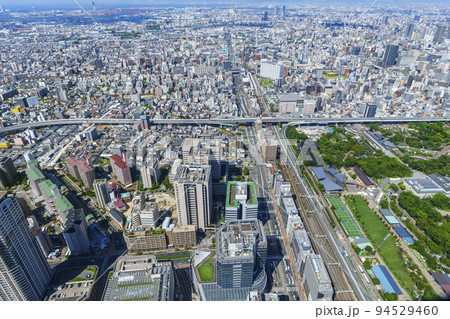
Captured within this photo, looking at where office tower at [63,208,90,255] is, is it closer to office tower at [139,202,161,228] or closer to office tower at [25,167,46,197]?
office tower at [139,202,161,228]

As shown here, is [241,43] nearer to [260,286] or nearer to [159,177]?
[159,177]

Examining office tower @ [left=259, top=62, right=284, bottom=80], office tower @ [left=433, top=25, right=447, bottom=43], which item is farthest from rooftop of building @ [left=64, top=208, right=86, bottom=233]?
office tower @ [left=433, top=25, right=447, bottom=43]

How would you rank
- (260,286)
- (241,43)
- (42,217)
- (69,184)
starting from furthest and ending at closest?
(241,43) → (69,184) → (42,217) → (260,286)

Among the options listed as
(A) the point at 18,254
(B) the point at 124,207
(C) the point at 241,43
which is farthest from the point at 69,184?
(C) the point at 241,43

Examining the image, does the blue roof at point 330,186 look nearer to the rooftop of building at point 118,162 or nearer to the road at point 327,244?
the road at point 327,244

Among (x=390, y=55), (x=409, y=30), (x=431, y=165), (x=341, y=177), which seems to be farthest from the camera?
(x=409, y=30)

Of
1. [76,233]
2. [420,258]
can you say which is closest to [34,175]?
[76,233]

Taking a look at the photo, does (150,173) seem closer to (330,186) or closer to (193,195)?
(193,195)
